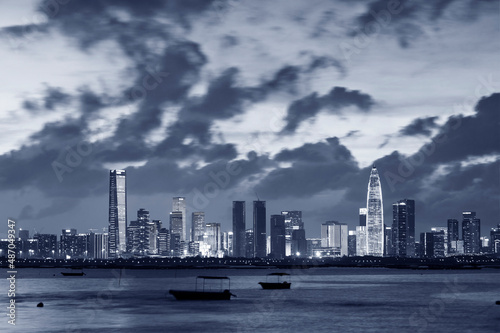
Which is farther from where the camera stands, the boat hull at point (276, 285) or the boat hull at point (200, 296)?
the boat hull at point (276, 285)

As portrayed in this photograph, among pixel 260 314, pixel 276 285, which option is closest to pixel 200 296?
pixel 260 314

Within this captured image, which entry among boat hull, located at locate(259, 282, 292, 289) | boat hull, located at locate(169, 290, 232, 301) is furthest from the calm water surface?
boat hull, located at locate(259, 282, 292, 289)

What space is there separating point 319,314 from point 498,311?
29.8 m

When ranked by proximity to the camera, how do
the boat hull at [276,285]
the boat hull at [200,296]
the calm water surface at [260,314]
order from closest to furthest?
the calm water surface at [260,314], the boat hull at [200,296], the boat hull at [276,285]

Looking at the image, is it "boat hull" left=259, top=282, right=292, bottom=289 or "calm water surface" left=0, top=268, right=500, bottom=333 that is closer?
"calm water surface" left=0, top=268, right=500, bottom=333

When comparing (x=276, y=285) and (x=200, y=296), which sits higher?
(x=200, y=296)

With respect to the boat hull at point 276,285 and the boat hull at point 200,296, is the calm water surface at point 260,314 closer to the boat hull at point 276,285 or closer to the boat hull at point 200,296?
the boat hull at point 200,296

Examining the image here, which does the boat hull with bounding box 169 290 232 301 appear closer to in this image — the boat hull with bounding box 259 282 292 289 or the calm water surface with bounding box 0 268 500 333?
the calm water surface with bounding box 0 268 500 333

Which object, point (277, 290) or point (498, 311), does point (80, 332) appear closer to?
point (498, 311)

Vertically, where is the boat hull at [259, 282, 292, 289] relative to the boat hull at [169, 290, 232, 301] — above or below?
below

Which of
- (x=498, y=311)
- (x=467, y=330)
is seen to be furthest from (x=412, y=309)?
(x=467, y=330)

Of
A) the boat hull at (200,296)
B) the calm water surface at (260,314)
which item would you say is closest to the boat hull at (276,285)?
the calm water surface at (260,314)

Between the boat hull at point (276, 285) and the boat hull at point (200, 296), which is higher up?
the boat hull at point (200, 296)

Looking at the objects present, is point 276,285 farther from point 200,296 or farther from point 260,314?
point 260,314
